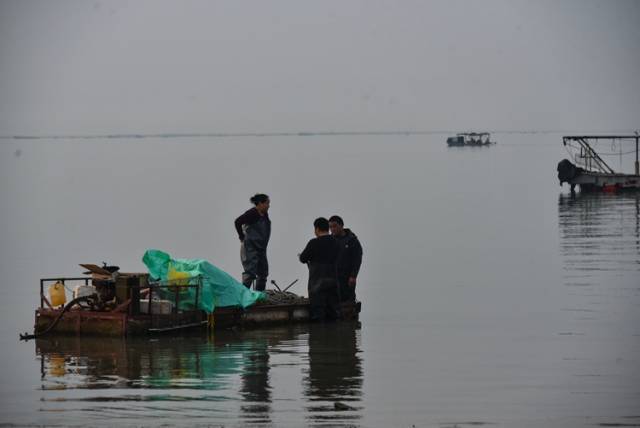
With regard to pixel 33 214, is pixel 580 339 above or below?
below

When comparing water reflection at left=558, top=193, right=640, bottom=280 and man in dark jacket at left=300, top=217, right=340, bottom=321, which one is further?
water reflection at left=558, top=193, right=640, bottom=280

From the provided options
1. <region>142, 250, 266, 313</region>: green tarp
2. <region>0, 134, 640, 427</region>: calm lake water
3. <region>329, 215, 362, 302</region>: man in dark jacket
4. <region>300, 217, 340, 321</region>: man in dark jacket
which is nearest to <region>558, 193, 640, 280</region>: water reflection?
<region>0, 134, 640, 427</region>: calm lake water

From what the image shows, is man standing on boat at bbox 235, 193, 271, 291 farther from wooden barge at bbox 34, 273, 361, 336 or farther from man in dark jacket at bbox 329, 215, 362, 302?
man in dark jacket at bbox 329, 215, 362, 302

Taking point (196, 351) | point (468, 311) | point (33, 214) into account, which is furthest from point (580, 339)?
point (33, 214)

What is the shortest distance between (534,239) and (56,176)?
44858 millimetres

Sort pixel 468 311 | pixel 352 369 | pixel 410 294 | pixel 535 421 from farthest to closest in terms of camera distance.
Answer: pixel 410 294, pixel 468 311, pixel 352 369, pixel 535 421

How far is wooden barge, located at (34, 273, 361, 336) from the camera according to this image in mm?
15930

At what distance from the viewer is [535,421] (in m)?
11.8

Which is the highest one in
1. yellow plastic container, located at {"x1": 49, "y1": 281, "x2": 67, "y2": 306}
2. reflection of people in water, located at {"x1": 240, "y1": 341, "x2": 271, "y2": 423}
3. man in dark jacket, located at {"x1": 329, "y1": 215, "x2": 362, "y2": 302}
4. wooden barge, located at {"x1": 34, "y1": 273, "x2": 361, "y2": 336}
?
man in dark jacket, located at {"x1": 329, "y1": 215, "x2": 362, "y2": 302}

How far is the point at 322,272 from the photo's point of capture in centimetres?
1719

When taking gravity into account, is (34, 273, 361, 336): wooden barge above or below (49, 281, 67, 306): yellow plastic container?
below

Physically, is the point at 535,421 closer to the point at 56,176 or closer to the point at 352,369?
the point at 352,369

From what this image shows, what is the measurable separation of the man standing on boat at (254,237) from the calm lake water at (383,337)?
1086 mm

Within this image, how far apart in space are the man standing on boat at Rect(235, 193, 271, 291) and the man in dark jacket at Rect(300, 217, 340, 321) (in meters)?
0.67
